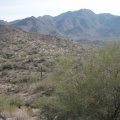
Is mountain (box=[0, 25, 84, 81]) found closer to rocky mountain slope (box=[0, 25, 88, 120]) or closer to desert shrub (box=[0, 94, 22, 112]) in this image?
rocky mountain slope (box=[0, 25, 88, 120])

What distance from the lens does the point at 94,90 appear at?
16.2 m

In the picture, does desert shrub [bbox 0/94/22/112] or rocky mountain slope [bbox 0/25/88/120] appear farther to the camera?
rocky mountain slope [bbox 0/25/88/120]

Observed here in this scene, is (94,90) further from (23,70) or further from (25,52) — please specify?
(25,52)

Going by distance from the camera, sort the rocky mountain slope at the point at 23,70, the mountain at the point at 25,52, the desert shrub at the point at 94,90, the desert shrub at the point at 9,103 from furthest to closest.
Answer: the mountain at the point at 25,52 → the rocky mountain slope at the point at 23,70 → the desert shrub at the point at 9,103 → the desert shrub at the point at 94,90

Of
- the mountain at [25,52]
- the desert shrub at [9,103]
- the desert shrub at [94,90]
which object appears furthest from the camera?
the mountain at [25,52]

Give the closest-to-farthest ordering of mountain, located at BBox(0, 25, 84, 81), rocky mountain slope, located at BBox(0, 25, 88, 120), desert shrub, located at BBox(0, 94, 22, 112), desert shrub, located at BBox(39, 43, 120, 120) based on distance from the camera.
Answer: desert shrub, located at BBox(39, 43, 120, 120) → desert shrub, located at BBox(0, 94, 22, 112) → rocky mountain slope, located at BBox(0, 25, 88, 120) → mountain, located at BBox(0, 25, 84, 81)

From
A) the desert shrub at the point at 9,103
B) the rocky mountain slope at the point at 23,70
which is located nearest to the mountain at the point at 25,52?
the rocky mountain slope at the point at 23,70

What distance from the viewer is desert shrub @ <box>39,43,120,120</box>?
52.6 feet

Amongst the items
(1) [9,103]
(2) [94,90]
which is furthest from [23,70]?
(2) [94,90]

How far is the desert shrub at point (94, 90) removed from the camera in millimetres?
16047

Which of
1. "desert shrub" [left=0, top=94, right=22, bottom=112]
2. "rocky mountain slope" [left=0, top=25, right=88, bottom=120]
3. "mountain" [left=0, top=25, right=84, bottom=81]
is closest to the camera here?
"desert shrub" [left=0, top=94, right=22, bottom=112]

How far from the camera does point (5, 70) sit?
164 ft

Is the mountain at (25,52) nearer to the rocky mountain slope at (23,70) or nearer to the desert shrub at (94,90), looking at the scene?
the rocky mountain slope at (23,70)

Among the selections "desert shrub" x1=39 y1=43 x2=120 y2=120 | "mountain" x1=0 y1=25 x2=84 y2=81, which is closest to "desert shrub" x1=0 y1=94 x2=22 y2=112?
"desert shrub" x1=39 y1=43 x2=120 y2=120
